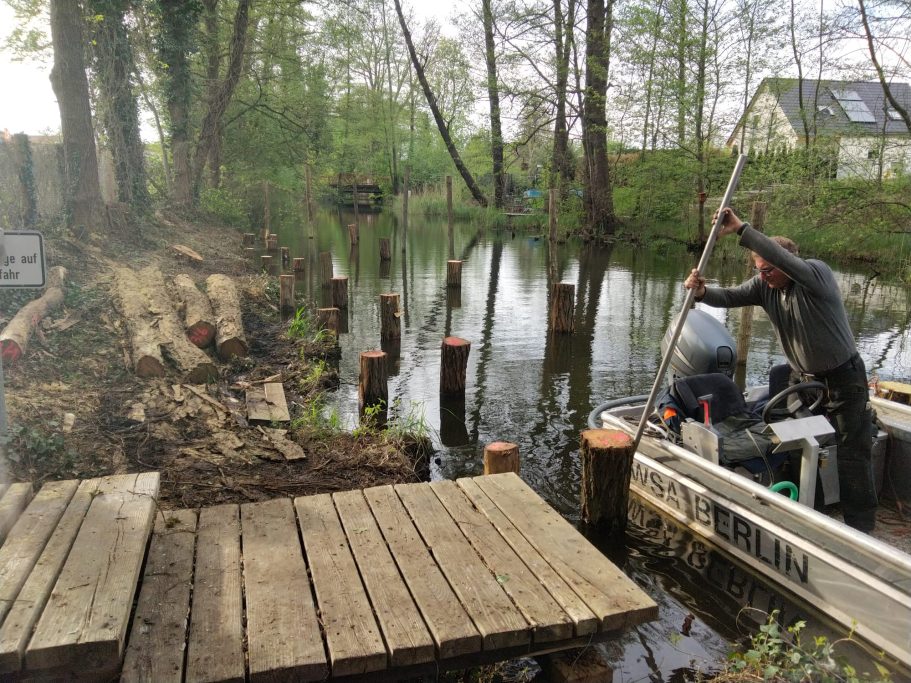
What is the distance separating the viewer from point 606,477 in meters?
4.93

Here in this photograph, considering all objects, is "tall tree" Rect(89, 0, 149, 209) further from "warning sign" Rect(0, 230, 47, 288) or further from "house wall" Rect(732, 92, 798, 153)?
"house wall" Rect(732, 92, 798, 153)

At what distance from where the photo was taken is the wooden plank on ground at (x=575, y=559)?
9.80 ft

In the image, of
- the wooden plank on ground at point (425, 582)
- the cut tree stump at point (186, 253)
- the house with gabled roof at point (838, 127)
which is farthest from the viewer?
the house with gabled roof at point (838, 127)

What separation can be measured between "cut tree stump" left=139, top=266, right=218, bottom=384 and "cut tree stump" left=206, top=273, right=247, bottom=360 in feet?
1.60

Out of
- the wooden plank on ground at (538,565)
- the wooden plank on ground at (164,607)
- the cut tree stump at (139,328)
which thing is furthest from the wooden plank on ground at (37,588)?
the cut tree stump at (139,328)

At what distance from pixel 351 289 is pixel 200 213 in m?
9.70

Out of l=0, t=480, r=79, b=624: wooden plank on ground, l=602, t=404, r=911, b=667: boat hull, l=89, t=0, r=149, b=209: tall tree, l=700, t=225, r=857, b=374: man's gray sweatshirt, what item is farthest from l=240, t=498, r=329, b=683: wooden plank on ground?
l=89, t=0, r=149, b=209: tall tree

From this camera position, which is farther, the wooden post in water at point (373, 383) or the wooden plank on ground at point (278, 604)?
the wooden post in water at point (373, 383)

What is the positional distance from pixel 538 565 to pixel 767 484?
231 cm

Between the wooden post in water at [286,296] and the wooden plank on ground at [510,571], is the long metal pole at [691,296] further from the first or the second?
the wooden post in water at [286,296]

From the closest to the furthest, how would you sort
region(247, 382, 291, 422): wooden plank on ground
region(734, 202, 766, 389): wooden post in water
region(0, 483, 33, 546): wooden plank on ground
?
region(0, 483, 33, 546): wooden plank on ground
region(247, 382, 291, 422): wooden plank on ground
region(734, 202, 766, 389): wooden post in water

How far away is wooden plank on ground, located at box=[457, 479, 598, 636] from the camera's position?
291 cm

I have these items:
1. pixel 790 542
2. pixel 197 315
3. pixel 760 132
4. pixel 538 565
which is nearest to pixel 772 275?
pixel 790 542

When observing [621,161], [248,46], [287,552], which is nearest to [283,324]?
[287,552]
